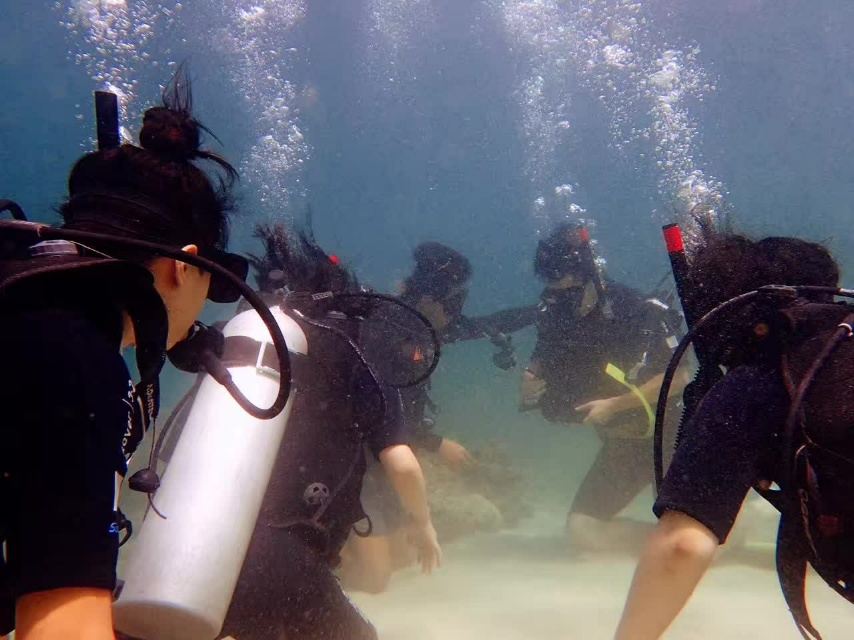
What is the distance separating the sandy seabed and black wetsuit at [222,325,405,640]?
1.95m

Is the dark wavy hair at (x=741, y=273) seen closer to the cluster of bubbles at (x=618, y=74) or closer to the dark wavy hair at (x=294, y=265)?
the dark wavy hair at (x=294, y=265)

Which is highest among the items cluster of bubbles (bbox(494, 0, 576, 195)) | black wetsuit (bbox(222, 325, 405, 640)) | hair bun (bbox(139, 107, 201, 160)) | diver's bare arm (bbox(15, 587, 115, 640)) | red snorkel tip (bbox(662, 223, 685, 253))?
cluster of bubbles (bbox(494, 0, 576, 195))

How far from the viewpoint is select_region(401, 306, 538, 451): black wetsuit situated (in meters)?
5.05

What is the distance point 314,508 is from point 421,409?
2678 millimetres

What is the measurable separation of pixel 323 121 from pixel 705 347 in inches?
1515

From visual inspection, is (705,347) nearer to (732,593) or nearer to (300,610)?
(300,610)

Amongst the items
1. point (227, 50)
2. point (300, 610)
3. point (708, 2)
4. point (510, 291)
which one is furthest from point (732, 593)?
point (510, 291)

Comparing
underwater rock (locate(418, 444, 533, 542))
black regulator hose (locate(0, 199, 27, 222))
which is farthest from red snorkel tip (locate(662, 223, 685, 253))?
underwater rock (locate(418, 444, 533, 542))

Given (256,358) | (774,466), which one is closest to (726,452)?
(774,466)

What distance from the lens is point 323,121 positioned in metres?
37.2

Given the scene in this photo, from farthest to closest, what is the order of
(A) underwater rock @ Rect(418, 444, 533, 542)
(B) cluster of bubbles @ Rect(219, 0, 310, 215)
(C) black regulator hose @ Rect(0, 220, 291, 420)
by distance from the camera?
(B) cluster of bubbles @ Rect(219, 0, 310, 215)
(A) underwater rock @ Rect(418, 444, 533, 542)
(C) black regulator hose @ Rect(0, 220, 291, 420)

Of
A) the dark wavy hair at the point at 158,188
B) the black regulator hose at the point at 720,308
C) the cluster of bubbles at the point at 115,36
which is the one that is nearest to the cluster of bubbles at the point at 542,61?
the cluster of bubbles at the point at 115,36

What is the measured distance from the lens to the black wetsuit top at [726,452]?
1.72 meters

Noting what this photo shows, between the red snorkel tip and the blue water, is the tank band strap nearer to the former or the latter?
the red snorkel tip
